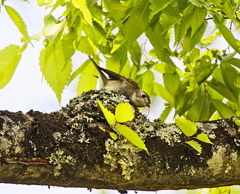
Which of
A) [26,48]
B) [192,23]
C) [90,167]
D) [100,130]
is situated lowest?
[90,167]

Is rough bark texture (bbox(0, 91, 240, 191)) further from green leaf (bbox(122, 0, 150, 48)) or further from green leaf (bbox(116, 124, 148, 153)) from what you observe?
green leaf (bbox(122, 0, 150, 48))

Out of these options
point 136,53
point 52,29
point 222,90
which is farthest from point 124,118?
point 222,90

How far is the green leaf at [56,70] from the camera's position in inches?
92.8

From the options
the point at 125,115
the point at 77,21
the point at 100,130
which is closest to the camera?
the point at 125,115

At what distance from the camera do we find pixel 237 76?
2.70 metres

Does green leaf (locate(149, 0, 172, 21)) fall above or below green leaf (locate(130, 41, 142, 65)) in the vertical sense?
below

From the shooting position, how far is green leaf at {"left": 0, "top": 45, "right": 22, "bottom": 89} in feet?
7.25

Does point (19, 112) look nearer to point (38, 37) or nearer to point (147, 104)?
point (38, 37)

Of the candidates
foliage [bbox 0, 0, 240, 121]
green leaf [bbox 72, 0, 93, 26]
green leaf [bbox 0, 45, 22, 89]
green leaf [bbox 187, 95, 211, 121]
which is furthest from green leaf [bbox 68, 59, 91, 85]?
green leaf [bbox 72, 0, 93, 26]

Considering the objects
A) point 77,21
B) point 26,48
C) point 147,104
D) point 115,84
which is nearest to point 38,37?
point 26,48

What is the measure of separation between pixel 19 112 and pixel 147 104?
1885 millimetres

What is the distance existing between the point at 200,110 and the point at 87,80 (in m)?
0.99

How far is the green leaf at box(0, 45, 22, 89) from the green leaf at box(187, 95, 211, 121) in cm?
143

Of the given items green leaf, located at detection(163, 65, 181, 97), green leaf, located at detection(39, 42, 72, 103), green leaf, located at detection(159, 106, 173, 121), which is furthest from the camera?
green leaf, located at detection(159, 106, 173, 121)
